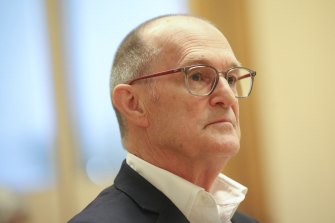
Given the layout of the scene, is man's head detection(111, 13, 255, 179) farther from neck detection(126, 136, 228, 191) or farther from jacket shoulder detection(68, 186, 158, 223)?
jacket shoulder detection(68, 186, 158, 223)

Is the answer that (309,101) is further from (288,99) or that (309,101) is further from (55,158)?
(55,158)

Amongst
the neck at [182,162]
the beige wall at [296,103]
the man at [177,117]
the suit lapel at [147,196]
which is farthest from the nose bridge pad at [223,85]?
the beige wall at [296,103]

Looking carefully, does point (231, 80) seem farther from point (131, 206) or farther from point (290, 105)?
point (290, 105)

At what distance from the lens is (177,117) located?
1081 mm

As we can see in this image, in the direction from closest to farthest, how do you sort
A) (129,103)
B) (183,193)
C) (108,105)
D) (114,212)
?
(114,212) → (183,193) → (129,103) → (108,105)

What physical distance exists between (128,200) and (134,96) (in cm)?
35

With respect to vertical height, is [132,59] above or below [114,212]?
above

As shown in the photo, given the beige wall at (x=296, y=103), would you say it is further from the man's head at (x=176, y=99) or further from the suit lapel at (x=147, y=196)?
the suit lapel at (x=147, y=196)

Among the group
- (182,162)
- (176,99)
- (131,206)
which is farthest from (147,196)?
(176,99)

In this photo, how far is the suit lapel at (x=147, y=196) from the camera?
0.98 m

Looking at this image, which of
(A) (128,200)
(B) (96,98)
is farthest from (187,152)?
(B) (96,98)

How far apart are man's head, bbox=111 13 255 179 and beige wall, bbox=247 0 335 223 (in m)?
0.84

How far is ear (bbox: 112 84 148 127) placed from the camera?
3.80 ft

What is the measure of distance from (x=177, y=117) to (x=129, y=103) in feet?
0.63
